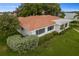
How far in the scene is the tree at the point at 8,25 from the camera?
2.88m

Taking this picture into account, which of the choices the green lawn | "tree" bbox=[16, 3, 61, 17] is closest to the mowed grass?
the green lawn

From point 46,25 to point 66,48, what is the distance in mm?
373

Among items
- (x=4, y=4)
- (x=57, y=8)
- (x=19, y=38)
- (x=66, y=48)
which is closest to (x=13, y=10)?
(x=4, y=4)

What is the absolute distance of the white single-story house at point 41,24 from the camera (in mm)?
2945

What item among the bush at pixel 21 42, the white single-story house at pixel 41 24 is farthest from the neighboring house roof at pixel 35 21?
the bush at pixel 21 42

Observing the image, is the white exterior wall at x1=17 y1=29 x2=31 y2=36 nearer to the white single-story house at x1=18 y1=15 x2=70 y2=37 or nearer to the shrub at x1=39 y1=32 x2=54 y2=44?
the white single-story house at x1=18 y1=15 x2=70 y2=37

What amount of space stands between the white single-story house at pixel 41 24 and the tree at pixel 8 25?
71 mm

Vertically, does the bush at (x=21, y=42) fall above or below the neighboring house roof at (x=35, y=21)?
below

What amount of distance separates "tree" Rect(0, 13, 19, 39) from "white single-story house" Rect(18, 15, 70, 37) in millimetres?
71

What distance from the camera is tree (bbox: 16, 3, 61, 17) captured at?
296cm

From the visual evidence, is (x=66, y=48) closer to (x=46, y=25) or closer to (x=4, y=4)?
(x=46, y=25)

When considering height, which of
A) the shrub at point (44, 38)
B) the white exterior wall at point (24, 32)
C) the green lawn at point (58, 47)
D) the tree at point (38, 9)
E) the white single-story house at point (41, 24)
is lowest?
the green lawn at point (58, 47)

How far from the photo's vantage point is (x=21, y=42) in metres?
2.91

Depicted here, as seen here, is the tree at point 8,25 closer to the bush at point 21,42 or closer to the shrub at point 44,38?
the bush at point 21,42
